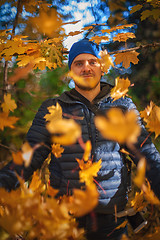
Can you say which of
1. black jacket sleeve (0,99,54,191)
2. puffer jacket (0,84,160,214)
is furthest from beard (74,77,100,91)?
black jacket sleeve (0,99,54,191)

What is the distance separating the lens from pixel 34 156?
0.97 meters

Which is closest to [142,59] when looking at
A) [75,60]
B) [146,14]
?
[146,14]

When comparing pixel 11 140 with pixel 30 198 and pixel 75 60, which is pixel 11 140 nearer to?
pixel 75 60

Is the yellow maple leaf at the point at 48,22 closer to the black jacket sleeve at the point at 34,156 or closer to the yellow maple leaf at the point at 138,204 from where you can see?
the black jacket sleeve at the point at 34,156

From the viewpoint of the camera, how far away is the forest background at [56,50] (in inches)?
44.8

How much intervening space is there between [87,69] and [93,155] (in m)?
0.53

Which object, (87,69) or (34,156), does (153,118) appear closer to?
(87,69)

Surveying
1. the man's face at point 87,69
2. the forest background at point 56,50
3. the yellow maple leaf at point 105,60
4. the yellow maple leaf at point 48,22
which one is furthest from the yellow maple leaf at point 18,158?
the yellow maple leaf at point 48,22

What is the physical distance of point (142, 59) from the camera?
2.02 metres

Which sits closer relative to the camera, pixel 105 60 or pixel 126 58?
pixel 105 60

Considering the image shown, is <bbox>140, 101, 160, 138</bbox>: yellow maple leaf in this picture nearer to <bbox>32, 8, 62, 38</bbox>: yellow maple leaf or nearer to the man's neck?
the man's neck

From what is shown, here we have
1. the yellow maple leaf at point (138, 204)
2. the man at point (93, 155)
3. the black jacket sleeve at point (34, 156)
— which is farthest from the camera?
the yellow maple leaf at point (138, 204)

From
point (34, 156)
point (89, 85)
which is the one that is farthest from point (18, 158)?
point (89, 85)

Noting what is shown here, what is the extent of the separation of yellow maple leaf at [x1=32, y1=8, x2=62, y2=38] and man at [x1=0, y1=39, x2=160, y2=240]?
0.25 metres
